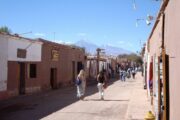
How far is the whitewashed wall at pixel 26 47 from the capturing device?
26112 mm

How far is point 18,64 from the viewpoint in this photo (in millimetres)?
27484

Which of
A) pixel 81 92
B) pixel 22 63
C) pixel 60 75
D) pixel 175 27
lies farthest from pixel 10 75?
pixel 175 27

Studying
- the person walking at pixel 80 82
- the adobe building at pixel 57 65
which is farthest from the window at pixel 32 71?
the person walking at pixel 80 82

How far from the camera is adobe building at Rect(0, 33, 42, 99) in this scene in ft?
81.0

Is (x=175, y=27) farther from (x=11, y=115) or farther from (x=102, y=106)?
(x=102, y=106)

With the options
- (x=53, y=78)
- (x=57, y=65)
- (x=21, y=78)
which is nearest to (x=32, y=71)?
(x=21, y=78)

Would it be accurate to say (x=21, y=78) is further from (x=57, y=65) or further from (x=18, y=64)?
(x=57, y=65)

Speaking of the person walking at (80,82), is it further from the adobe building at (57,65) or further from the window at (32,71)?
the adobe building at (57,65)

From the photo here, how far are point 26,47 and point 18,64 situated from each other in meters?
2.00

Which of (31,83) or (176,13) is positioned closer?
(176,13)

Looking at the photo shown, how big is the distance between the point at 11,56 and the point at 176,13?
19.6 meters

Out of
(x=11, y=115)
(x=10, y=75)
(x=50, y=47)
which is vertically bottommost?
(x=11, y=115)

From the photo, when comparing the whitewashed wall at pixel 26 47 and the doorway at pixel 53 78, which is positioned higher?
the whitewashed wall at pixel 26 47

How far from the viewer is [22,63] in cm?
2838
